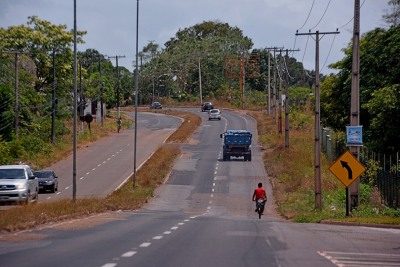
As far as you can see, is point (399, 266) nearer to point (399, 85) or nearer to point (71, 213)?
point (71, 213)

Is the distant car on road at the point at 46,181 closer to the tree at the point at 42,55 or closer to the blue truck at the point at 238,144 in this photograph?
the blue truck at the point at 238,144

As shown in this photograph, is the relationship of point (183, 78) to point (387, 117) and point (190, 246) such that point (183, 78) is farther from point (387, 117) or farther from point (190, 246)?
point (190, 246)

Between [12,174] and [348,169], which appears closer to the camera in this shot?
[348,169]

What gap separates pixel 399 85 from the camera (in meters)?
47.6

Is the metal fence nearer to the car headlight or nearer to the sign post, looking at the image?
the sign post

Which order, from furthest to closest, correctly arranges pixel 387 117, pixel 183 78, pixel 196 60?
pixel 183 78
pixel 196 60
pixel 387 117

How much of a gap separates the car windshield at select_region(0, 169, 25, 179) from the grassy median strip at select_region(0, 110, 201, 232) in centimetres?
258

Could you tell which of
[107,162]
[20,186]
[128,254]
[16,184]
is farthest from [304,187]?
[128,254]

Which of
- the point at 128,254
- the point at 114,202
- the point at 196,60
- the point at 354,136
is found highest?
the point at 196,60

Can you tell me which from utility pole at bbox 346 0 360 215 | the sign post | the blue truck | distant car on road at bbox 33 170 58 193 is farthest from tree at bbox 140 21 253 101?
the sign post

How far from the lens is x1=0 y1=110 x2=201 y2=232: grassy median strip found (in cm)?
Answer: 2451

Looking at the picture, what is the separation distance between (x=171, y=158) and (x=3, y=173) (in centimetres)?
3740

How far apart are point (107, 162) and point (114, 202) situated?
33059 mm

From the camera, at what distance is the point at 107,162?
7438cm
